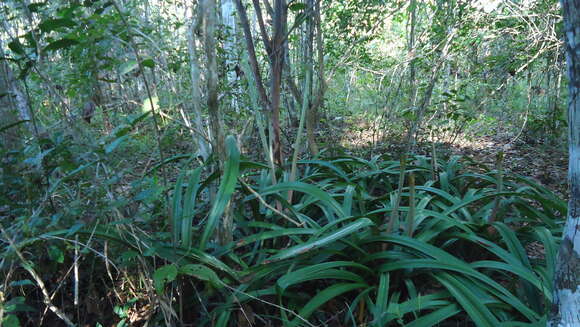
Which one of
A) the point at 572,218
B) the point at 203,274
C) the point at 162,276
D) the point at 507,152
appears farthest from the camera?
the point at 507,152

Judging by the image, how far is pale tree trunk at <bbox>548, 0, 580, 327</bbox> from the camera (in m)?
0.91

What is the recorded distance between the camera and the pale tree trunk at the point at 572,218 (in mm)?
906

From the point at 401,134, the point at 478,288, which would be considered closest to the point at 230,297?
the point at 478,288

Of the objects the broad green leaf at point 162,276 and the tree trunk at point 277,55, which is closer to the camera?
Result: the broad green leaf at point 162,276

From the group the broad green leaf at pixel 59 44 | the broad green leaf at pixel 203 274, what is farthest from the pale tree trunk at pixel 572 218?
the broad green leaf at pixel 59 44

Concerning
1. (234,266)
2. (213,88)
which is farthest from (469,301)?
(213,88)

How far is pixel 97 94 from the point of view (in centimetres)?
196

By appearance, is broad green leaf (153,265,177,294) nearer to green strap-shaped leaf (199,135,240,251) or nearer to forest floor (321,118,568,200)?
green strap-shaped leaf (199,135,240,251)

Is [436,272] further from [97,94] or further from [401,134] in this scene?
[401,134]

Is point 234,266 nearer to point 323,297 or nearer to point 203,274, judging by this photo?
point 203,274

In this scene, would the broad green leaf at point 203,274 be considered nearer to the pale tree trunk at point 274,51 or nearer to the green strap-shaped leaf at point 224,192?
the green strap-shaped leaf at point 224,192

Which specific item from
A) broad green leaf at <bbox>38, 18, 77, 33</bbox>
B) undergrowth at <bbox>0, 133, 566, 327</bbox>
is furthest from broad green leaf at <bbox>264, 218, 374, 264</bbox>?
broad green leaf at <bbox>38, 18, 77, 33</bbox>

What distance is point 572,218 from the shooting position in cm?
97

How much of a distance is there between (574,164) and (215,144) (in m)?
1.25
